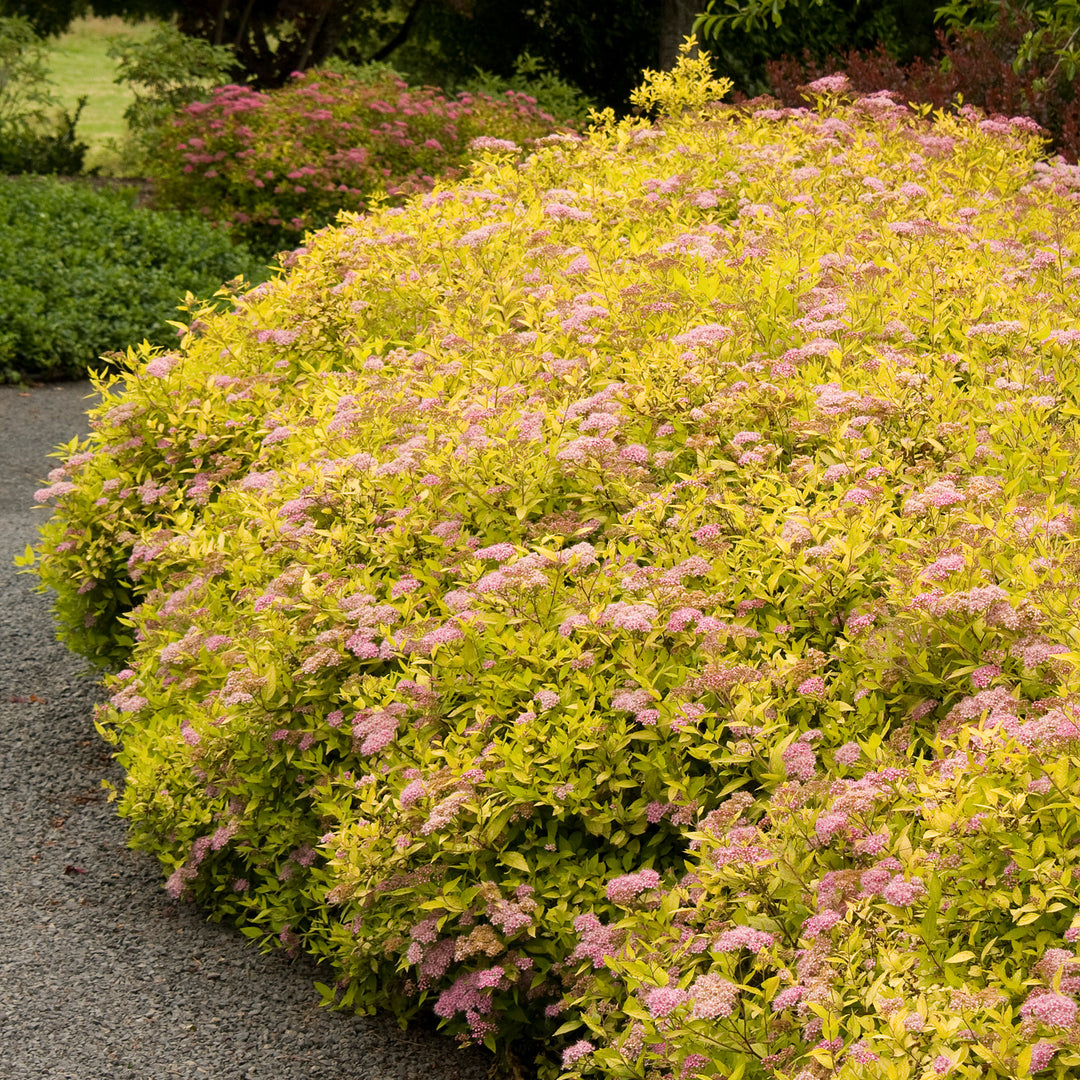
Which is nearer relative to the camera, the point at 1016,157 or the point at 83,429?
the point at 1016,157

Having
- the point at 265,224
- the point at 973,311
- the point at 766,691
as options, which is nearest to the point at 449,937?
A: the point at 766,691

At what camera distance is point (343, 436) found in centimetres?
397

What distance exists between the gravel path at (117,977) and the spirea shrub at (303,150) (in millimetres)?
8037

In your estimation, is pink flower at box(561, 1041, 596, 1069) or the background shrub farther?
the background shrub

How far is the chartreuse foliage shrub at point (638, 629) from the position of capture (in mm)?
2238

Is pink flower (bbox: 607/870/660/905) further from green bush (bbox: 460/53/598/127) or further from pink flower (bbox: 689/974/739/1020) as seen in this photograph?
green bush (bbox: 460/53/598/127)

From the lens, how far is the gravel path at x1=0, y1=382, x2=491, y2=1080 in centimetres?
309

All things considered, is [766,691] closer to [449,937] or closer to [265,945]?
[449,937]

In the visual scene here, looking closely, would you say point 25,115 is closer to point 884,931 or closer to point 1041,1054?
point 884,931

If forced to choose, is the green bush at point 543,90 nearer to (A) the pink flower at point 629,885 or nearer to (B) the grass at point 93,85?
(B) the grass at point 93,85

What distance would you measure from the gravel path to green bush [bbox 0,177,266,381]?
541 centimetres

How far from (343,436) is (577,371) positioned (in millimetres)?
800

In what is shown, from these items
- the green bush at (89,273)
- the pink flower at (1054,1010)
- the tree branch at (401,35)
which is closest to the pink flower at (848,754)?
the pink flower at (1054,1010)

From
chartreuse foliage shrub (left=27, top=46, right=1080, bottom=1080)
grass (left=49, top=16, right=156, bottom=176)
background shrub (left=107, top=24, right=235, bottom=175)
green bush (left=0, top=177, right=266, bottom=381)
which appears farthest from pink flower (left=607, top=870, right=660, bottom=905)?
grass (left=49, top=16, right=156, bottom=176)
